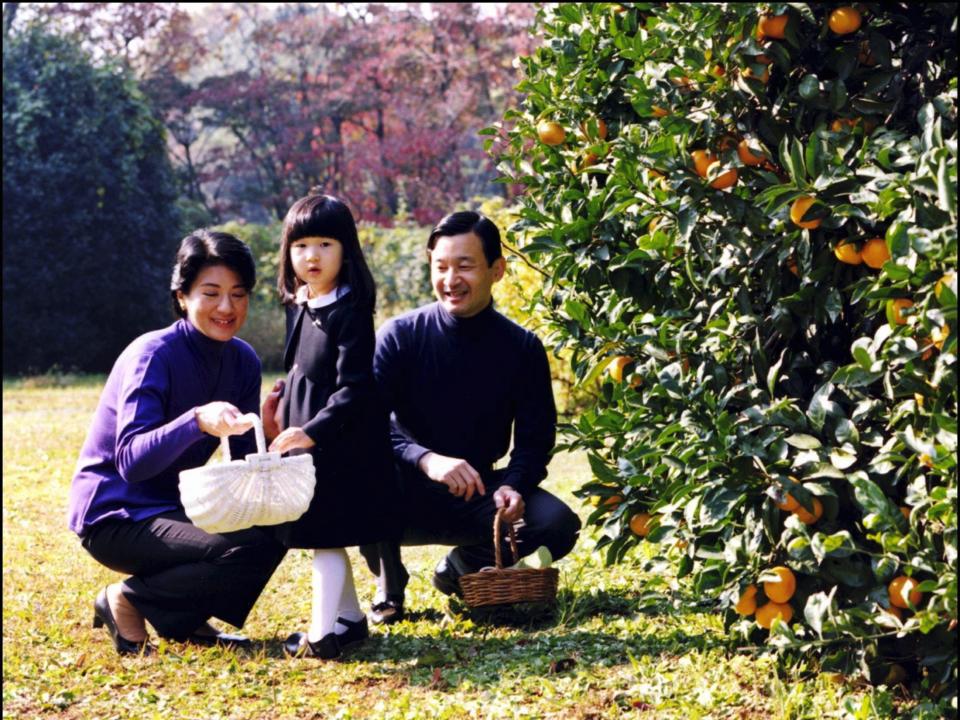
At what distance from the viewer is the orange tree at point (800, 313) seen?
252 cm

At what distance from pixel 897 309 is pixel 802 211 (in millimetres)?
335

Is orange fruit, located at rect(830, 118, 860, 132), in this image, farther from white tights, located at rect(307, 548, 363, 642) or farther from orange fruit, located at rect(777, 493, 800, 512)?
white tights, located at rect(307, 548, 363, 642)

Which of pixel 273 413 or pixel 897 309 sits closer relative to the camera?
pixel 897 309

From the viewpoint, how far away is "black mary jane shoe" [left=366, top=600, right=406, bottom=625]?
165 inches

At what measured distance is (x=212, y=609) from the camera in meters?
3.80

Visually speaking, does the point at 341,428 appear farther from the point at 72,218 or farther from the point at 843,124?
the point at 72,218

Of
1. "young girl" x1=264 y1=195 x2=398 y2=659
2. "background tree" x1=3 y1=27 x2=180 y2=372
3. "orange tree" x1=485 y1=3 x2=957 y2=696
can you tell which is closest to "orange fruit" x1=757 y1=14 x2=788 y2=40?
"orange tree" x1=485 y1=3 x2=957 y2=696

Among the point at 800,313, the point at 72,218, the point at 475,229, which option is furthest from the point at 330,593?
the point at 72,218

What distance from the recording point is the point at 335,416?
369 cm

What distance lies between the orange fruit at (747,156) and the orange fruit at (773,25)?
272mm

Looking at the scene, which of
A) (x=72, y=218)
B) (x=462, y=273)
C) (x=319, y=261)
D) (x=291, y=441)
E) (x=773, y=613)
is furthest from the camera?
(x=72, y=218)

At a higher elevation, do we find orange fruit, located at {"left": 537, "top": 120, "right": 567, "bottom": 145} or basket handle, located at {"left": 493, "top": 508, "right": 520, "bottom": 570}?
orange fruit, located at {"left": 537, "top": 120, "right": 567, "bottom": 145}

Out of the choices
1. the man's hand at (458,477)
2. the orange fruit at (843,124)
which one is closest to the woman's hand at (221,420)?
→ the man's hand at (458,477)

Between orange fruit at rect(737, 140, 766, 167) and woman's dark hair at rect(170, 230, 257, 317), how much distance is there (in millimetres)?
1683
